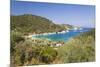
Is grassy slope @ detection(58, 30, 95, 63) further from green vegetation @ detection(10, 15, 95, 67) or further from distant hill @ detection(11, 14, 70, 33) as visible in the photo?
distant hill @ detection(11, 14, 70, 33)

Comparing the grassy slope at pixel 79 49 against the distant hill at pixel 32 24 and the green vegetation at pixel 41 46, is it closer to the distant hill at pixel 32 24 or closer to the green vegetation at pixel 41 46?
the green vegetation at pixel 41 46

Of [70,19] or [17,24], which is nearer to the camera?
[17,24]

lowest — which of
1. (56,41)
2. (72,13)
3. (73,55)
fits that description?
Answer: (73,55)

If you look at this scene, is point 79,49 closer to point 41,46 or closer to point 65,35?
point 65,35

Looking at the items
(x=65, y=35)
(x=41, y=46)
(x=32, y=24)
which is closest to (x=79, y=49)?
(x=65, y=35)

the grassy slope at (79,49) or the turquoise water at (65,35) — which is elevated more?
the turquoise water at (65,35)

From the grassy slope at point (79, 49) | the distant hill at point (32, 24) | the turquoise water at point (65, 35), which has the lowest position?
the grassy slope at point (79, 49)

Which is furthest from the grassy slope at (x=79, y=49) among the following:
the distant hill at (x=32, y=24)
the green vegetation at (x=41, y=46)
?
the distant hill at (x=32, y=24)

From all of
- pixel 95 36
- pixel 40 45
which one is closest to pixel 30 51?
pixel 40 45
